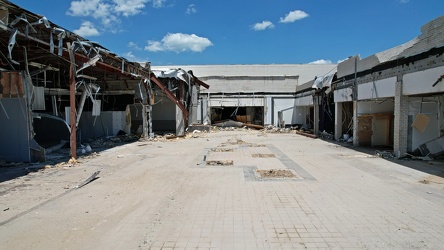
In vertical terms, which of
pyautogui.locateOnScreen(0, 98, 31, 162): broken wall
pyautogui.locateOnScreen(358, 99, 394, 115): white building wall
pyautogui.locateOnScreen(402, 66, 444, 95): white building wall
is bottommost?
pyautogui.locateOnScreen(0, 98, 31, 162): broken wall

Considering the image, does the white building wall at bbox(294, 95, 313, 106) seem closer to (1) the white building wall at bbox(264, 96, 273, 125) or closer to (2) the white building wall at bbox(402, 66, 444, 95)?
(1) the white building wall at bbox(264, 96, 273, 125)

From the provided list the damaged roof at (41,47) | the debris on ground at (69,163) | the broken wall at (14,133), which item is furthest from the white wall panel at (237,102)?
the broken wall at (14,133)

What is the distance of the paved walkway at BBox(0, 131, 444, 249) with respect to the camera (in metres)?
4.30

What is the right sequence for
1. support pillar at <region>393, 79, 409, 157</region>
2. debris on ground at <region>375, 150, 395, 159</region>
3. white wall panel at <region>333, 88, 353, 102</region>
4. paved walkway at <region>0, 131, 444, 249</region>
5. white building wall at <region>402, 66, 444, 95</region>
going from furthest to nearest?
1. white wall panel at <region>333, 88, 353, 102</region>
2. debris on ground at <region>375, 150, 395, 159</region>
3. support pillar at <region>393, 79, 409, 157</region>
4. white building wall at <region>402, 66, 444, 95</region>
5. paved walkway at <region>0, 131, 444, 249</region>

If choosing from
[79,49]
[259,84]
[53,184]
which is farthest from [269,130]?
[53,184]

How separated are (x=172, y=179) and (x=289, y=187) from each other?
3086mm

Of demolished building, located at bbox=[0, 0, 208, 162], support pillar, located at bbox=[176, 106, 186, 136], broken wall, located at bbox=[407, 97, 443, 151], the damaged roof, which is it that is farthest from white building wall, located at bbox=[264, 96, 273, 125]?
broken wall, located at bbox=[407, 97, 443, 151]

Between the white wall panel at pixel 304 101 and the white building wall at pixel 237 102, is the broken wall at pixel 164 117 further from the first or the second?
the white wall panel at pixel 304 101

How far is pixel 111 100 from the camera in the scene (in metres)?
20.7

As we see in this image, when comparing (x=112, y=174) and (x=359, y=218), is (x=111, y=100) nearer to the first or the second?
(x=112, y=174)

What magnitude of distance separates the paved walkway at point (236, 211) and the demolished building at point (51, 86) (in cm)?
247

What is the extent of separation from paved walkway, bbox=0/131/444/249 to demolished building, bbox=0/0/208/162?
8.09 feet

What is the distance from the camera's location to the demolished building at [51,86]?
905 cm

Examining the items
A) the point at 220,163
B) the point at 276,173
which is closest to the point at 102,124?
the point at 220,163
